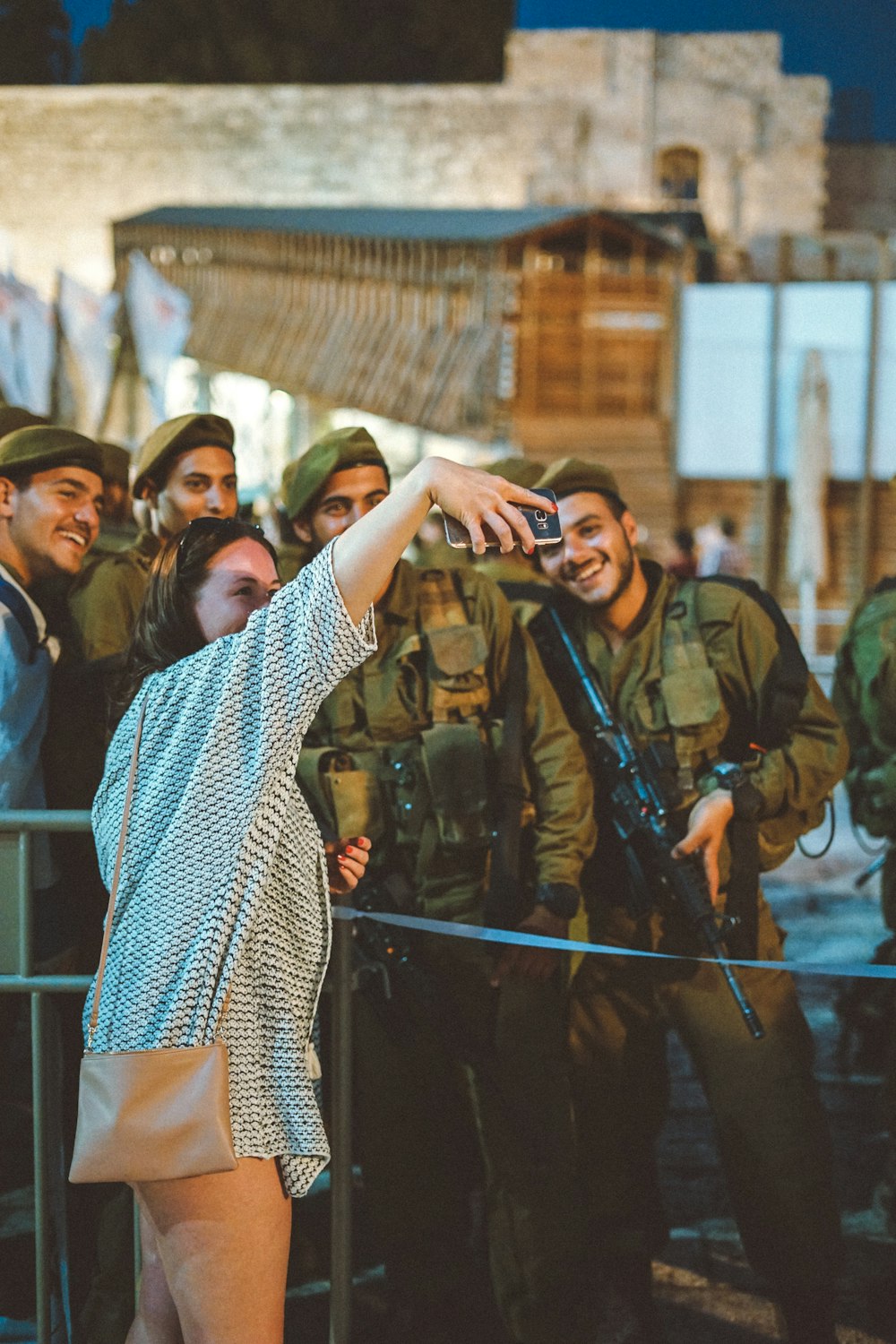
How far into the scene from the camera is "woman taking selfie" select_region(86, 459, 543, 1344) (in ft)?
6.55

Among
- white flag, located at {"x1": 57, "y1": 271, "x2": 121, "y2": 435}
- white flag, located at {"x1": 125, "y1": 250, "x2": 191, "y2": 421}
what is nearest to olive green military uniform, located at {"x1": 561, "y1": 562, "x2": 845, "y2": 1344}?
white flag, located at {"x1": 125, "y1": 250, "x2": 191, "y2": 421}

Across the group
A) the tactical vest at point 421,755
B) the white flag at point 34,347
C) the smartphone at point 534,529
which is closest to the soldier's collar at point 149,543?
the tactical vest at point 421,755

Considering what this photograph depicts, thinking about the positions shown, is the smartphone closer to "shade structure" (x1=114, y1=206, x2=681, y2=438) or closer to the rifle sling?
the rifle sling

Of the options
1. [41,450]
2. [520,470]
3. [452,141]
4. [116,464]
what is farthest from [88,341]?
[452,141]

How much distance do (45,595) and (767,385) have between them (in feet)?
50.5

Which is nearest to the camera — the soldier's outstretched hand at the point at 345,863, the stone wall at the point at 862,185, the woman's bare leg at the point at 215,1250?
the woman's bare leg at the point at 215,1250

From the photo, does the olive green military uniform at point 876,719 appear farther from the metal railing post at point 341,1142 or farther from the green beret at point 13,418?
the green beret at point 13,418

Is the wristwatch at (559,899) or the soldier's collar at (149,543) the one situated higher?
the soldier's collar at (149,543)

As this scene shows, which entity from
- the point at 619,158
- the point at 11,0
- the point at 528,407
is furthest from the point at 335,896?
the point at 11,0

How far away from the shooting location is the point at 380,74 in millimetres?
35344

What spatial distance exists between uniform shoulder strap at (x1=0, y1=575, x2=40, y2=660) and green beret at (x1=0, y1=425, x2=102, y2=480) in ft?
1.18

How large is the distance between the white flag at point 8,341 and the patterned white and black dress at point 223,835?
9.24 metres

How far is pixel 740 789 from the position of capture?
3.33 metres

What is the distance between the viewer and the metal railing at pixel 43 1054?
2631 mm
